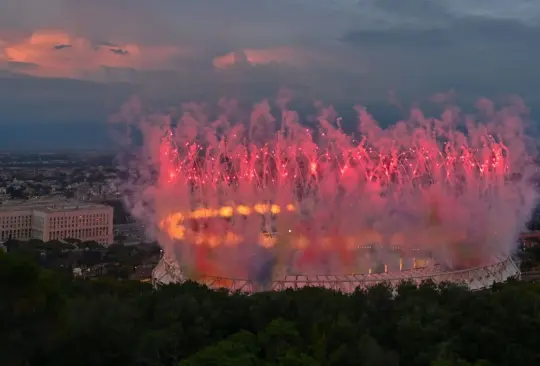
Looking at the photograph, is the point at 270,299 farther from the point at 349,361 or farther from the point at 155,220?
the point at 155,220

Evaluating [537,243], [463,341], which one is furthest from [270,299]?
[537,243]

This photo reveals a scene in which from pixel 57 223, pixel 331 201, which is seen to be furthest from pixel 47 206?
pixel 331 201

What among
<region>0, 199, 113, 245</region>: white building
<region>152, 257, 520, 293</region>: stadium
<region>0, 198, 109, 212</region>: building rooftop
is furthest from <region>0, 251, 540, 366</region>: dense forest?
<region>0, 198, 109, 212</region>: building rooftop

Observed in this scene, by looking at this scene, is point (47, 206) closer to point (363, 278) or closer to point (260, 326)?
point (363, 278)

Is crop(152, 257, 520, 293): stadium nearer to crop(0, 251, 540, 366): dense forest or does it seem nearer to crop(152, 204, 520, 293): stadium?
crop(152, 204, 520, 293): stadium

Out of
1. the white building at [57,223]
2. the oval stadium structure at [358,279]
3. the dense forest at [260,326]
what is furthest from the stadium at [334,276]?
the white building at [57,223]

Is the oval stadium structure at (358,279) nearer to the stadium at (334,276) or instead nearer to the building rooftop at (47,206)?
the stadium at (334,276)
